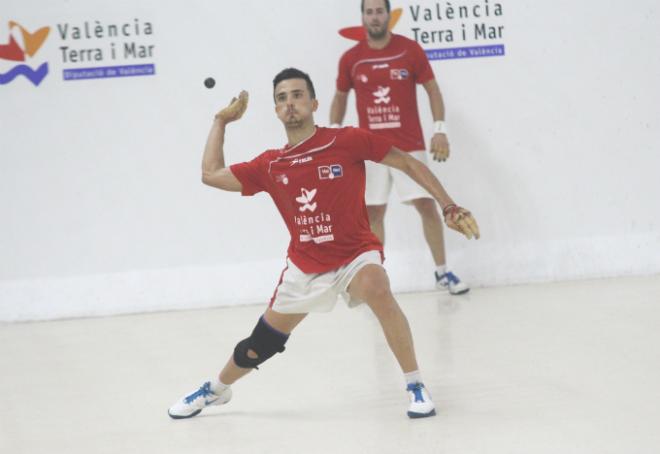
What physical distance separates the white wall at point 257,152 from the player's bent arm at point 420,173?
2732 millimetres

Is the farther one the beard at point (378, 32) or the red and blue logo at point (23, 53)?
the red and blue logo at point (23, 53)

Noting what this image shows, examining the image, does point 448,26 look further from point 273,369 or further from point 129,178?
point 273,369

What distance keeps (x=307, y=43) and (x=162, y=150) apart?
1.24 m

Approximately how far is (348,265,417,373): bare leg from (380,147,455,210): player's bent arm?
0.39 meters

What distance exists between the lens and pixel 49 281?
713 cm

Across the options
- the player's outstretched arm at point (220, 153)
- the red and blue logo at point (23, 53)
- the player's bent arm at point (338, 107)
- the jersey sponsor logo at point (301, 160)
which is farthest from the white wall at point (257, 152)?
the jersey sponsor logo at point (301, 160)

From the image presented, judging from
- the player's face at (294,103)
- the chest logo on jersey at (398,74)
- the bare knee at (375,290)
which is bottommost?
the bare knee at (375,290)

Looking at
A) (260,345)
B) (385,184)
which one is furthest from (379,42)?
(260,345)

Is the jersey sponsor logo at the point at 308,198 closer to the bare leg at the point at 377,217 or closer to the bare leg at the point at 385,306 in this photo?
the bare leg at the point at 385,306

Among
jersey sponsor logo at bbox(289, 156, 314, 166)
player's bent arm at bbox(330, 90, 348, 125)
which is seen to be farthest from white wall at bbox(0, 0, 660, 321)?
jersey sponsor logo at bbox(289, 156, 314, 166)

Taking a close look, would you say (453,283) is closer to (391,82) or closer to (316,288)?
(391,82)

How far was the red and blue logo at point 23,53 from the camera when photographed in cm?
697

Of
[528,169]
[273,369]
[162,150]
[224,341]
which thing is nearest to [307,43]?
[162,150]

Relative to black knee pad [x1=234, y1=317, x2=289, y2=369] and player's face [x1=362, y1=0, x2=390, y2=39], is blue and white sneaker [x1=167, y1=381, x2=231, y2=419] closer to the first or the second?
black knee pad [x1=234, y1=317, x2=289, y2=369]
